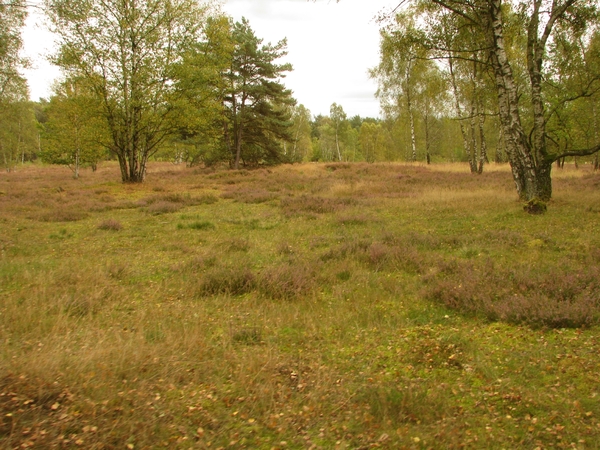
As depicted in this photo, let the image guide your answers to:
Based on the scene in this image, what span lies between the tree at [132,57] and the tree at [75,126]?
1.87ft

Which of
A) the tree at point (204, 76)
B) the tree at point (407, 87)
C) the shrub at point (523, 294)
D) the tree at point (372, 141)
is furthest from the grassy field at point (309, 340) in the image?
the tree at point (372, 141)

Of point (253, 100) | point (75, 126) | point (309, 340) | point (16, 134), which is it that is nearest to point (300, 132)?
point (253, 100)

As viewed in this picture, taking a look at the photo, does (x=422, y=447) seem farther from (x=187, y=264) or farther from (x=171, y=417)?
(x=187, y=264)

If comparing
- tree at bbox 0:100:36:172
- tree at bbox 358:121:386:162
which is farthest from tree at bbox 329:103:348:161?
tree at bbox 0:100:36:172

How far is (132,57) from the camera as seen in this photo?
2417cm

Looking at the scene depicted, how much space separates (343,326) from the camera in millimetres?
4953

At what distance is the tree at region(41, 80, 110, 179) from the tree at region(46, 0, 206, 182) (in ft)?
1.87

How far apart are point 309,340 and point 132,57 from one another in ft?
82.9

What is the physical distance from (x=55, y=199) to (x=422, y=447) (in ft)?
67.9

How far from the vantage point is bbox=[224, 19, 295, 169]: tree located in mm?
32625

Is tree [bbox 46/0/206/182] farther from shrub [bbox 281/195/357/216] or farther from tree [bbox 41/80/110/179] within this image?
shrub [bbox 281/195/357/216]

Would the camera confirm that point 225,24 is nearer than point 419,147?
Yes

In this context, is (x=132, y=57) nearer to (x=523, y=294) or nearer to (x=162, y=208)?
(x=162, y=208)

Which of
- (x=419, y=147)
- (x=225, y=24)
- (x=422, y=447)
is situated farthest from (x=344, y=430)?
(x=419, y=147)
